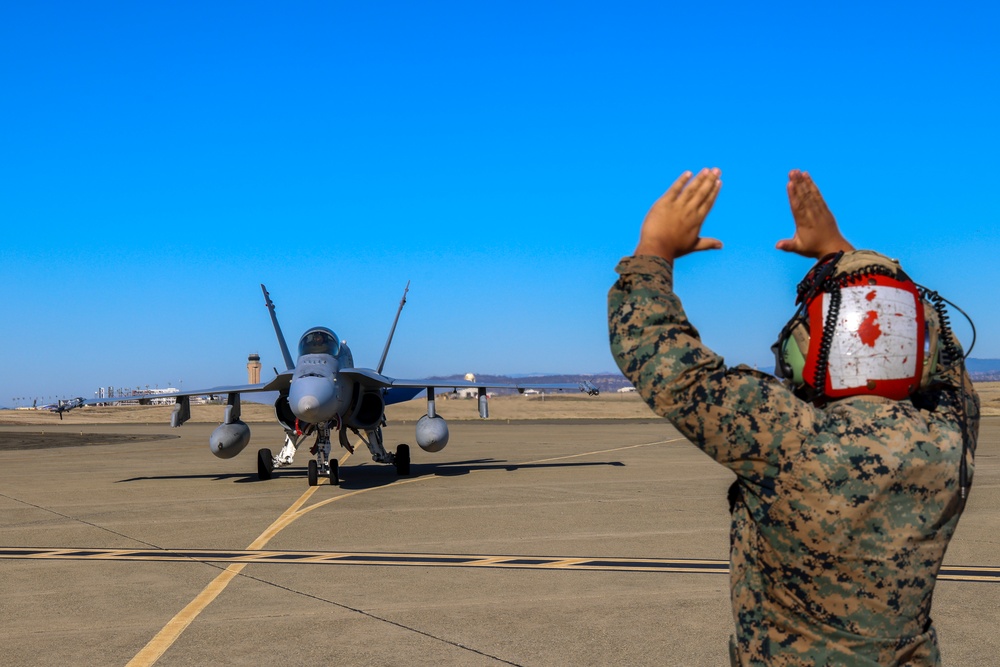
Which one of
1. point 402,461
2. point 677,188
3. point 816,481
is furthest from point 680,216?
point 402,461

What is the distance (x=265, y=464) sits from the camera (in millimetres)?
19766

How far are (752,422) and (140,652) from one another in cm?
563

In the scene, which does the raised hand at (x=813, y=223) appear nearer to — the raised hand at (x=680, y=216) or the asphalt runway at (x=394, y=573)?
the raised hand at (x=680, y=216)

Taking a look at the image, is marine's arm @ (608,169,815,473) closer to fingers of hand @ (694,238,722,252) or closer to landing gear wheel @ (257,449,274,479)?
fingers of hand @ (694,238,722,252)

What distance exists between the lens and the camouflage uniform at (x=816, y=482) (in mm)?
2043

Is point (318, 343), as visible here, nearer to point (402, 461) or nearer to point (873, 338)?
point (402, 461)

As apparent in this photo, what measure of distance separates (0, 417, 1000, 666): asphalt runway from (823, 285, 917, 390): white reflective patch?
448 cm

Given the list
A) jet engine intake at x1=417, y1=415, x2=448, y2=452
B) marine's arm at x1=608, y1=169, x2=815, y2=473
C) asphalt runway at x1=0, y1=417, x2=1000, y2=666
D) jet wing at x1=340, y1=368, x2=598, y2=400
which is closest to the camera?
marine's arm at x1=608, y1=169, x2=815, y2=473

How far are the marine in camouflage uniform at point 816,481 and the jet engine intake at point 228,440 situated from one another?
1773 cm

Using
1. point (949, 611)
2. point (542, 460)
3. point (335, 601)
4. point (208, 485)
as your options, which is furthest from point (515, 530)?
point (542, 460)

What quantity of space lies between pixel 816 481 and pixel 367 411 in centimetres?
1874

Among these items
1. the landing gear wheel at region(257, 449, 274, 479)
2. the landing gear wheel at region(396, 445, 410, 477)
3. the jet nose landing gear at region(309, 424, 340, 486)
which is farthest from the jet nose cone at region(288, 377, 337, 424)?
the landing gear wheel at region(396, 445, 410, 477)

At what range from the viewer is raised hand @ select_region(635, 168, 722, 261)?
2.21 meters

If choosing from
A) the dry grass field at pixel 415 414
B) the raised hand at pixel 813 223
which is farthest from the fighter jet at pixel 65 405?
the dry grass field at pixel 415 414
